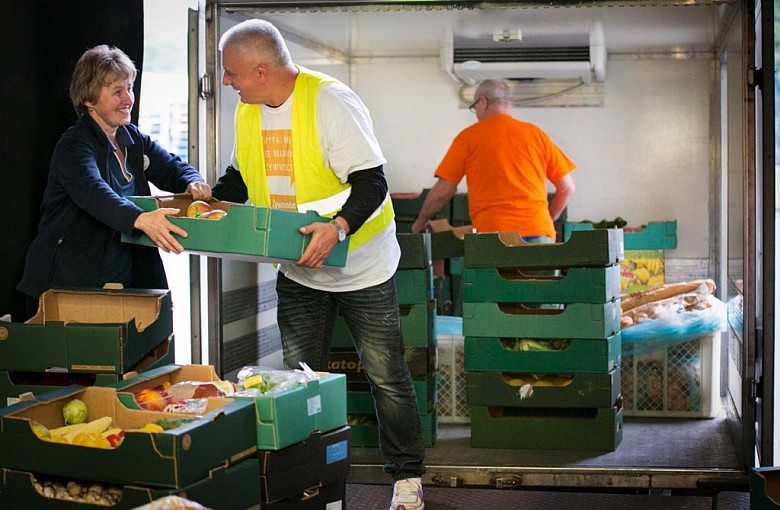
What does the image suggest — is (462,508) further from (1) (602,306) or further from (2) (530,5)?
(2) (530,5)

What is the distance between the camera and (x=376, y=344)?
3.21m

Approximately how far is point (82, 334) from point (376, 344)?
2.96ft

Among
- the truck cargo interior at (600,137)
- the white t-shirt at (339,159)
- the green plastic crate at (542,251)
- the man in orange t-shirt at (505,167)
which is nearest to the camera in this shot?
the white t-shirt at (339,159)

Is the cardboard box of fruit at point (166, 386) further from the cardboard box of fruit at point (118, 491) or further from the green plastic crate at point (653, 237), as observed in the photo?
the green plastic crate at point (653, 237)

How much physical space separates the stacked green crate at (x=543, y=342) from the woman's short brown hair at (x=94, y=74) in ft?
5.08

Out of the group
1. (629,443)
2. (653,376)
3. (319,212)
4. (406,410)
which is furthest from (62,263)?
(653,376)

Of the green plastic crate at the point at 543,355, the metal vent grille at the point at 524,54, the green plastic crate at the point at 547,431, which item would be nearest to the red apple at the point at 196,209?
the green plastic crate at the point at 543,355

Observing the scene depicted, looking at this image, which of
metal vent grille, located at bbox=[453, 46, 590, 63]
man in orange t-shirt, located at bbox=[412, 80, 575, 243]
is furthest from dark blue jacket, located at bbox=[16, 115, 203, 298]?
metal vent grille, located at bbox=[453, 46, 590, 63]

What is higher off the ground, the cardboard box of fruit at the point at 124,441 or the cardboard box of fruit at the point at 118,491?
the cardboard box of fruit at the point at 124,441

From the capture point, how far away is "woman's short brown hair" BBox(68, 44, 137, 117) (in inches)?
125

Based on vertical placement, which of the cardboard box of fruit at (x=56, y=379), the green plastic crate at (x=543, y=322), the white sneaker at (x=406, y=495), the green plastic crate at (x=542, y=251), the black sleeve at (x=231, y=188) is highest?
the black sleeve at (x=231, y=188)

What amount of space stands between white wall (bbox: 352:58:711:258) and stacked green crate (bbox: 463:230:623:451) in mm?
2323

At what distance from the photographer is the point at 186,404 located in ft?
8.12

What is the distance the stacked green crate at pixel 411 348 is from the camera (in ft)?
13.2
